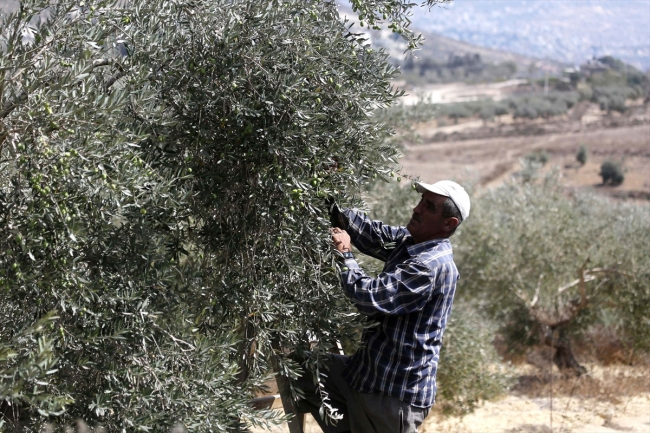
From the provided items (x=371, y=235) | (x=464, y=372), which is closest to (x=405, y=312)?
(x=371, y=235)

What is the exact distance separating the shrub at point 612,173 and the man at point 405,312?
44.4 m

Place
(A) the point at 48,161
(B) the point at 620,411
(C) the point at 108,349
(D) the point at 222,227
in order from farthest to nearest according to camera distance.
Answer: (B) the point at 620,411 → (D) the point at 222,227 → (C) the point at 108,349 → (A) the point at 48,161

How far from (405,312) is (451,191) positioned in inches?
29.4

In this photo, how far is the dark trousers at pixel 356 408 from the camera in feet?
13.2

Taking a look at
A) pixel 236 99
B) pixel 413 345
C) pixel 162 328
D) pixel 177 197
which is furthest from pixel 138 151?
pixel 413 345

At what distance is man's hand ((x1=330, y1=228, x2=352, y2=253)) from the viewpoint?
393 cm

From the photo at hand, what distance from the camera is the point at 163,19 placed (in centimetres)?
363

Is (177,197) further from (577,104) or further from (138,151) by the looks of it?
(577,104)

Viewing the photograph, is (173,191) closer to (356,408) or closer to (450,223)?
(450,223)

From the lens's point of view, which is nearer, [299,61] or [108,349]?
[108,349]

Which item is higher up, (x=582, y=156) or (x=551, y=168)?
(x=551, y=168)

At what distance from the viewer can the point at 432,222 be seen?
162 inches

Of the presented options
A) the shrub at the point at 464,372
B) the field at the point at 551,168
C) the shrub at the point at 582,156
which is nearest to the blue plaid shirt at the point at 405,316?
the field at the point at 551,168

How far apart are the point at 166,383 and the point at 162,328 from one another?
258 millimetres
